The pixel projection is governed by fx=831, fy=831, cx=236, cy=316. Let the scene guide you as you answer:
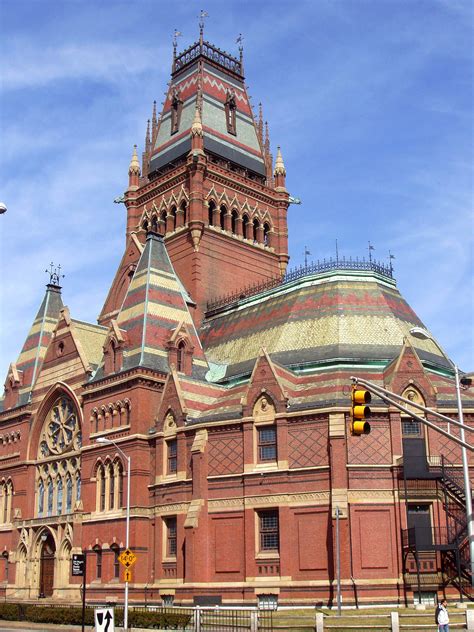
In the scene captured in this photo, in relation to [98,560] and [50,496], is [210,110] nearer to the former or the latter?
[50,496]

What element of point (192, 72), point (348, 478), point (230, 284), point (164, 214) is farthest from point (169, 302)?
point (192, 72)

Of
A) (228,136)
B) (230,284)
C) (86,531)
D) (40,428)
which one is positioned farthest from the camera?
(228,136)

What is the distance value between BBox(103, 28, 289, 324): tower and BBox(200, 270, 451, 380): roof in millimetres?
7659

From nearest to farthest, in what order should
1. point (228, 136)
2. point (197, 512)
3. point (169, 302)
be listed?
1. point (197, 512)
2. point (169, 302)
3. point (228, 136)

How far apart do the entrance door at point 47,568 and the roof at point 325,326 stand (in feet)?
58.5

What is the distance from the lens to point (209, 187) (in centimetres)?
7250

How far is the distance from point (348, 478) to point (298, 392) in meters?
6.84

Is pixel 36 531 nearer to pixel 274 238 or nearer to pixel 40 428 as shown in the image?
pixel 40 428

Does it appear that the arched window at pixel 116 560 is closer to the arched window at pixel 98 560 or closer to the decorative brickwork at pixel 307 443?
the arched window at pixel 98 560

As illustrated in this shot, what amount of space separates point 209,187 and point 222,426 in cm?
2866

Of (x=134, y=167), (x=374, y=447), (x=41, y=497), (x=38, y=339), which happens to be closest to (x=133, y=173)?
(x=134, y=167)

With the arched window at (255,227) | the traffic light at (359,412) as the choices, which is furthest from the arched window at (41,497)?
the traffic light at (359,412)

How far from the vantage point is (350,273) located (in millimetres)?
57656

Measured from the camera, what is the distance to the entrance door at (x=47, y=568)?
59281 millimetres
